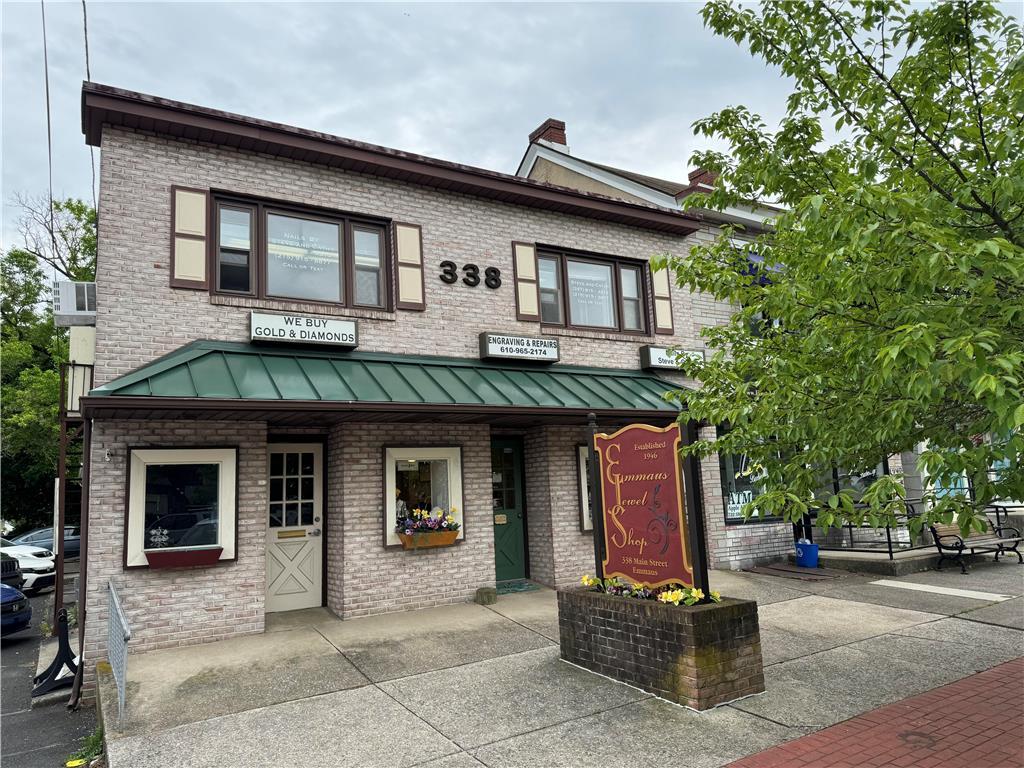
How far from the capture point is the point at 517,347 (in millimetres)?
11055

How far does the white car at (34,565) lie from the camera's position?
51.7 ft

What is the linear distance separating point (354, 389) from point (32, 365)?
24.6 metres

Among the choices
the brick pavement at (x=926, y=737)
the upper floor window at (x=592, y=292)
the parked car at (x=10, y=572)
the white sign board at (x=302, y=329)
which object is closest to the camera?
the brick pavement at (x=926, y=737)

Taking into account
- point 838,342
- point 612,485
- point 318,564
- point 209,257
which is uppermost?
point 209,257

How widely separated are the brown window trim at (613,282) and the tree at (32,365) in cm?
1927

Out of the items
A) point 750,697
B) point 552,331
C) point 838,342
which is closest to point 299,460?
point 552,331

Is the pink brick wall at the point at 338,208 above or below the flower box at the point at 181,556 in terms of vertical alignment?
above

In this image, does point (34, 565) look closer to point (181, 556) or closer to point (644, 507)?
point (181, 556)

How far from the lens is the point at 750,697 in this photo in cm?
588

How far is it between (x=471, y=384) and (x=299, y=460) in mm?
2838

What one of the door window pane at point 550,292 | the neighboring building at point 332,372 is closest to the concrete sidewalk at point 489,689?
the neighboring building at point 332,372

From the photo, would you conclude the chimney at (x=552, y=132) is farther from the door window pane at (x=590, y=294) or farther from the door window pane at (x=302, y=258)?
the door window pane at (x=302, y=258)

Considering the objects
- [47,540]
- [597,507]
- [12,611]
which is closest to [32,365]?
[47,540]

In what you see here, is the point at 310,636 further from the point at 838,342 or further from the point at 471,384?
the point at 838,342
